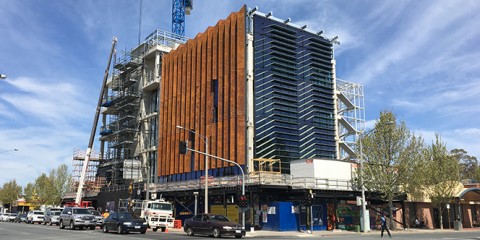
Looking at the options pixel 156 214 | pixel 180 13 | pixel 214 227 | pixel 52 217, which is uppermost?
pixel 180 13

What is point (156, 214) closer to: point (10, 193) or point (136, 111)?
point (136, 111)

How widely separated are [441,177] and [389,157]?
855 centimetres

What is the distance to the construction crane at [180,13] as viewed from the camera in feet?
267

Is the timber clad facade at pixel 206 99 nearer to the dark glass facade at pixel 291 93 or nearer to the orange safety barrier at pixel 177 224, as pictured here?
the dark glass facade at pixel 291 93

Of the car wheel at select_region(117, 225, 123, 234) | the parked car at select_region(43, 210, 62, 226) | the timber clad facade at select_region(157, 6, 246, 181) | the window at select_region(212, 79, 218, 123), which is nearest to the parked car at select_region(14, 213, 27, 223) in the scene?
the parked car at select_region(43, 210, 62, 226)

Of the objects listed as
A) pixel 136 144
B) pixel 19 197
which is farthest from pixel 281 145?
pixel 19 197

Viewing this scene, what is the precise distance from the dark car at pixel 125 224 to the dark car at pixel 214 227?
128 inches

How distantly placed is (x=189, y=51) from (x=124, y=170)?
1892cm

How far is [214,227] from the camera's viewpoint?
27516 millimetres

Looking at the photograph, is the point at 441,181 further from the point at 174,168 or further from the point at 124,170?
the point at 124,170

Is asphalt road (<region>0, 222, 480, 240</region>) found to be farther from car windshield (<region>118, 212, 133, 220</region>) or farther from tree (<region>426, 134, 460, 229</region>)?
tree (<region>426, 134, 460, 229</region>)

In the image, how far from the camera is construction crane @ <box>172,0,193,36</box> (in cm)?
8129

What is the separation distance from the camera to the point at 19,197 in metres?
109

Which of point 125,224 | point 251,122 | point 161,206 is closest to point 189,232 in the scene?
point 125,224
